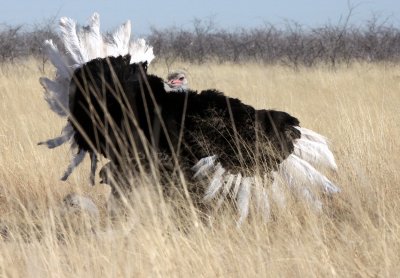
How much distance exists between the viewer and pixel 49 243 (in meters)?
3.05

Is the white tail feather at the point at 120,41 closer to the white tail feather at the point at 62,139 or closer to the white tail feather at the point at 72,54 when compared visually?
the white tail feather at the point at 72,54

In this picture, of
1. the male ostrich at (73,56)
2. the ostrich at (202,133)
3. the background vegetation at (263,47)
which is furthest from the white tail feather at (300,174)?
the background vegetation at (263,47)

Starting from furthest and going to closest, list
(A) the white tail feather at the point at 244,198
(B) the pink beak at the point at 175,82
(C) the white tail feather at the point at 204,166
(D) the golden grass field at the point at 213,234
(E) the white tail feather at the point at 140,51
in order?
(B) the pink beak at the point at 175,82 < (E) the white tail feather at the point at 140,51 < (C) the white tail feather at the point at 204,166 < (A) the white tail feather at the point at 244,198 < (D) the golden grass field at the point at 213,234

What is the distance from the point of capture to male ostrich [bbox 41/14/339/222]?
12.1 feet

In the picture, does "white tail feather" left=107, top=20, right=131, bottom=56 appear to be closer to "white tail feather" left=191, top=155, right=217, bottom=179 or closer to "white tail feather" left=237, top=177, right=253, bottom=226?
"white tail feather" left=191, top=155, right=217, bottom=179

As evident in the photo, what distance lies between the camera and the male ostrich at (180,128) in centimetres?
368

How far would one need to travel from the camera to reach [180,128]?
3.82 m

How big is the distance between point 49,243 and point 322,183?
1.36m

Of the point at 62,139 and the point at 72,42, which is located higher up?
the point at 72,42

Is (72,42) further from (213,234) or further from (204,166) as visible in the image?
(213,234)

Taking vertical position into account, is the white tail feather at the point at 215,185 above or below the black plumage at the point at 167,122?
below

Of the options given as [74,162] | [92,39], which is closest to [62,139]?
[74,162]

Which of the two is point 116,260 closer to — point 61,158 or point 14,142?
point 61,158

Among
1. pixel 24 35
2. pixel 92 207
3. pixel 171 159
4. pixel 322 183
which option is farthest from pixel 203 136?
pixel 24 35
